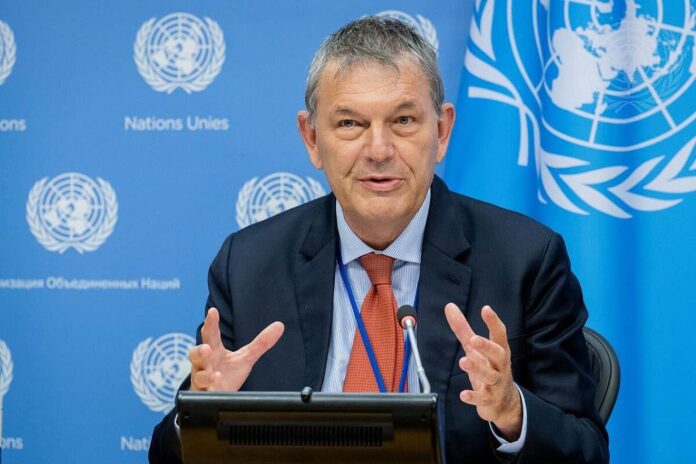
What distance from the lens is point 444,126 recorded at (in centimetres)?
289

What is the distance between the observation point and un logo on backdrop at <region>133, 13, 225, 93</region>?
4055 millimetres

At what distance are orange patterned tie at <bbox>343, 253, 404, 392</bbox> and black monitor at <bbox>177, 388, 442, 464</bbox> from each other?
0.74 m

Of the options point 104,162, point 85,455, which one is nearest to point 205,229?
point 104,162

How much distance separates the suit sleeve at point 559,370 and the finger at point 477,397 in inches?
7.2

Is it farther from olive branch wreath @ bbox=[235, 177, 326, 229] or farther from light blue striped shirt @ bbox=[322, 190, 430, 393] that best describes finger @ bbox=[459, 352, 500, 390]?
olive branch wreath @ bbox=[235, 177, 326, 229]

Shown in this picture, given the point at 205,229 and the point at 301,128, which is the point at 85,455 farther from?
the point at 301,128

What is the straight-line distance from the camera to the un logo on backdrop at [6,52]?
13.5ft

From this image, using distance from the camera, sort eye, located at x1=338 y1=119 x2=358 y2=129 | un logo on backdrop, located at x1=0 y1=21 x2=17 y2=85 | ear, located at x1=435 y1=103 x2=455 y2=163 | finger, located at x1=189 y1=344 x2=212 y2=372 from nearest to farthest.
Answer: finger, located at x1=189 y1=344 x2=212 y2=372, eye, located at x1=338 y1=119 x2=358 y2=129, ear, located at x1=435 y1=103 x2=455 y2=163, un logo on backdrop, located at x1=0 y1=21 x2=17 y2=85

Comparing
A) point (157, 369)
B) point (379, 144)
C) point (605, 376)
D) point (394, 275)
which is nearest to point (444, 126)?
point (379, 144)

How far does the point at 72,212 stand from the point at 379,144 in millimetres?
1870

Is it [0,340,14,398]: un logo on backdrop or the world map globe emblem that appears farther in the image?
[0,340,14,398]: un logo on backdrop

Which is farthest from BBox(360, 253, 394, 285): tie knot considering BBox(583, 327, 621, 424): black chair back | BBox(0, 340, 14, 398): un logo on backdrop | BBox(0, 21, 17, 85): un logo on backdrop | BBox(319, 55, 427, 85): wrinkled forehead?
BBox(0, 21, 17, 85): un logo on backdrop

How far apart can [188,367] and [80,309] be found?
0.49m

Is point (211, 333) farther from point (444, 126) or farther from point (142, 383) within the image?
point (142, 383)
